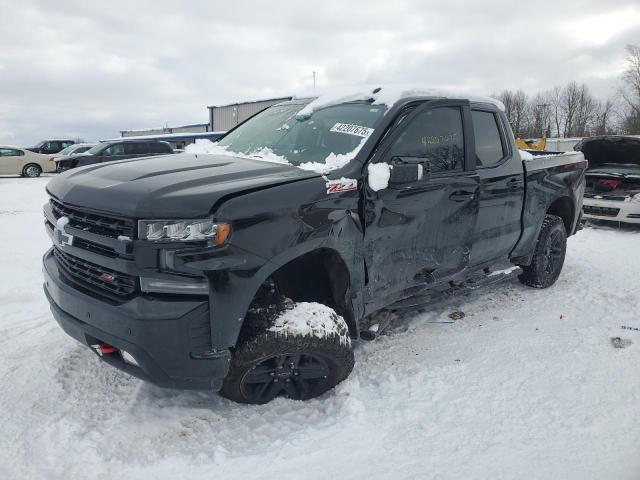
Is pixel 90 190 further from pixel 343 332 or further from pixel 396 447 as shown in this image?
pixel 396 447

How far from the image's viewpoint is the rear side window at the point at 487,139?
162 inches

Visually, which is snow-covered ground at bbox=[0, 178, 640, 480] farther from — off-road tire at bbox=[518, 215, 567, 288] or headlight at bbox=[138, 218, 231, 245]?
headlight at bbox=[138, 218, 231, 245]

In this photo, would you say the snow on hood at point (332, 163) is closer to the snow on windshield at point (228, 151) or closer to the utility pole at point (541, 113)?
the snow on windshield at point (228, 151)

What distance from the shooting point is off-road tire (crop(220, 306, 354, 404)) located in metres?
2.69

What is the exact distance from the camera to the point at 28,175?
823 inches

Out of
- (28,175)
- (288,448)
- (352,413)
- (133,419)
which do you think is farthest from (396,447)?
(28,175)

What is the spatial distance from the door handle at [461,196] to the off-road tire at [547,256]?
5.76 ft

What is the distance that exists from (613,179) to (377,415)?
26.7ft

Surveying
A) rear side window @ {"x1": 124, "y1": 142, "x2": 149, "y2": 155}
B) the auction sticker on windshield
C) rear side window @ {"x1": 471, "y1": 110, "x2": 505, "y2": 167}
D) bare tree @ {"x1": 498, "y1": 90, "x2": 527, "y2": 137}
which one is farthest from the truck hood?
bare tree @ {"x1": 498, "y1": 90, "x2": 527, "y2": 137}

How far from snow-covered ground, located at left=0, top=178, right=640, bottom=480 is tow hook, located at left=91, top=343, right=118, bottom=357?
0.44 m

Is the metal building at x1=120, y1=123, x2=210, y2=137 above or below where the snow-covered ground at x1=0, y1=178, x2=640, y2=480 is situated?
above

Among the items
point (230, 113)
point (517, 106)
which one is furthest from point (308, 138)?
point (517, 106)

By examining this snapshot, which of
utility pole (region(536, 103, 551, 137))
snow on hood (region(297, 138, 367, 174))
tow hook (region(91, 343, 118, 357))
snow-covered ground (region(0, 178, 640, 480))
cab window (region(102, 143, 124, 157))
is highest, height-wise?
utility pole (region(536, 103, 551, 137))

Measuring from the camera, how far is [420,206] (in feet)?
11.1
